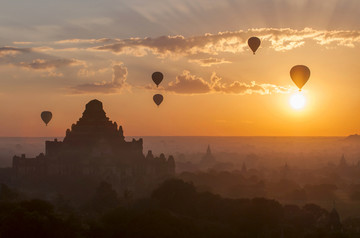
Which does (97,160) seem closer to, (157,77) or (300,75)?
(157,77)

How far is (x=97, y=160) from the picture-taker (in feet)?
387

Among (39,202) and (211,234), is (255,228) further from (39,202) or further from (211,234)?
(39,202)

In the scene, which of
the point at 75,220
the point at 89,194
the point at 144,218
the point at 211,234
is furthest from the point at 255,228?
the point at 89,194

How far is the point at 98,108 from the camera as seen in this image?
129125mm

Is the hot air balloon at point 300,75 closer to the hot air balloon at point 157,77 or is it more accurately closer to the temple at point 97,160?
the hot air balloon at point 157,77

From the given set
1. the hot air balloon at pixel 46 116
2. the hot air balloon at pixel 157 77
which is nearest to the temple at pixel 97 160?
the hot air balloon at pixel 46 116

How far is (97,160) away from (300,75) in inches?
1785

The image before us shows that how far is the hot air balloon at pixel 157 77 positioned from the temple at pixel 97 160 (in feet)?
57.6

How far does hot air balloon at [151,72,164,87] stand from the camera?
112562 mm

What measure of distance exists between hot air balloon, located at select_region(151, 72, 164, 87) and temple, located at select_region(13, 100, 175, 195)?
57.6ft

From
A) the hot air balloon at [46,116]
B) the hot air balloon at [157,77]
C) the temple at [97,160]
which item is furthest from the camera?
the hot air balloon at [46,116]

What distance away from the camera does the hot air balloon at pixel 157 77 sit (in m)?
113

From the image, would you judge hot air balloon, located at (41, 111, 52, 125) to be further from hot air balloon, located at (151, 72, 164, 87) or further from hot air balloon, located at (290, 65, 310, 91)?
hot air balloon, located at (290, 65, 310, 91)

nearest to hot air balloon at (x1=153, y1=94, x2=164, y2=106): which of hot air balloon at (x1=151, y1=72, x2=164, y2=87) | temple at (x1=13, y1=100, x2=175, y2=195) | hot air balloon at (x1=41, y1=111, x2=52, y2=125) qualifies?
hot air balloon at (x1=151, y1=72, x2=164, y2=87)
